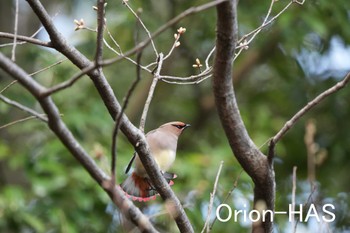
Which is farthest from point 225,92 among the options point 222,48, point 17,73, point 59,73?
point 59,73

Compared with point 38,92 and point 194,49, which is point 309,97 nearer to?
point 194,49

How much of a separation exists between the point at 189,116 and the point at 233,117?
5.78 metres

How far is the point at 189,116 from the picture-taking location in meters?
8.62

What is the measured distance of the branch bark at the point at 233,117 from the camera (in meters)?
2.60

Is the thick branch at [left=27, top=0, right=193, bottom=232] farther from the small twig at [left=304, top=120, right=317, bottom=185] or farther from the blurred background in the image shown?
the blurred background

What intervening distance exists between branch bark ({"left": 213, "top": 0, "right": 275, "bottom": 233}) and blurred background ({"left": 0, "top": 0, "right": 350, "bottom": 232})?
2075mm

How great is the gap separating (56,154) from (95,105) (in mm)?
687

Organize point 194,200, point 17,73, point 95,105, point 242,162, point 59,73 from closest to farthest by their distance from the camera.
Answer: point 17,73 → point 242,162 → point 194,200 → point 59,73 → point 95,105

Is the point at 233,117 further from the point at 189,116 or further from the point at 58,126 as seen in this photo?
the point at 189,116

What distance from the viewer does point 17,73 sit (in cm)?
226

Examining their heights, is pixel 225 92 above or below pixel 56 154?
below

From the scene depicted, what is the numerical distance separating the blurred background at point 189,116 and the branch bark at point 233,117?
2075 millimetres

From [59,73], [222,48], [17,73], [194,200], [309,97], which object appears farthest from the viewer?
[309,97]

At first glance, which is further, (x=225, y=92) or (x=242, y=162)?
(x=242, y=162)
